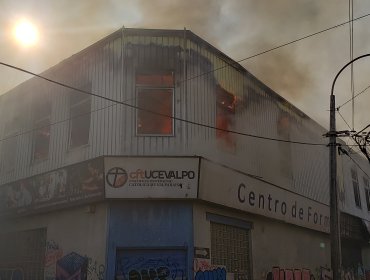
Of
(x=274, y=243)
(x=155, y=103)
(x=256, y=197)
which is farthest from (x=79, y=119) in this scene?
(x=274, y=243)

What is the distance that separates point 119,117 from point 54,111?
12.3ft

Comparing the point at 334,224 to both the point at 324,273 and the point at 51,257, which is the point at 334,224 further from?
the point at 51,257

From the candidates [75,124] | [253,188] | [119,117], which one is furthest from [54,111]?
[253,188]

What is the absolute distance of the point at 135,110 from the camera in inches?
509

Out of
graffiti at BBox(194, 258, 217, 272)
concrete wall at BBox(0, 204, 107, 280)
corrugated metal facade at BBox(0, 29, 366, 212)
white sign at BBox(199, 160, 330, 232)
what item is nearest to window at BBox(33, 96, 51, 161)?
corrugated metal facade at BBox(0, 29, 366, 212)

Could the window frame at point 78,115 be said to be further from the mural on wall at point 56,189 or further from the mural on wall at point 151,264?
the mural on wall at point 151,264

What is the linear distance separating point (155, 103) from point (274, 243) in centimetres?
674

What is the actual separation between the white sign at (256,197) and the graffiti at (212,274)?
6.21ft

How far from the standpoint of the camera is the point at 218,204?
1282 centimetres

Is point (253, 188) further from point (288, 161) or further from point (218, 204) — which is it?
point (288, 161)

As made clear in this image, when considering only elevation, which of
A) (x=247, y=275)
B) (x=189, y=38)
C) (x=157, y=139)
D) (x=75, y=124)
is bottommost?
(x=247, y=275)

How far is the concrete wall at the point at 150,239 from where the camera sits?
11562mm

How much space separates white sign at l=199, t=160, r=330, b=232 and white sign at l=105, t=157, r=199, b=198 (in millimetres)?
402

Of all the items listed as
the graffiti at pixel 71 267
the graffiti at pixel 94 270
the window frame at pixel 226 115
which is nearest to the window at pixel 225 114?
the window frame at pixel 226 115
